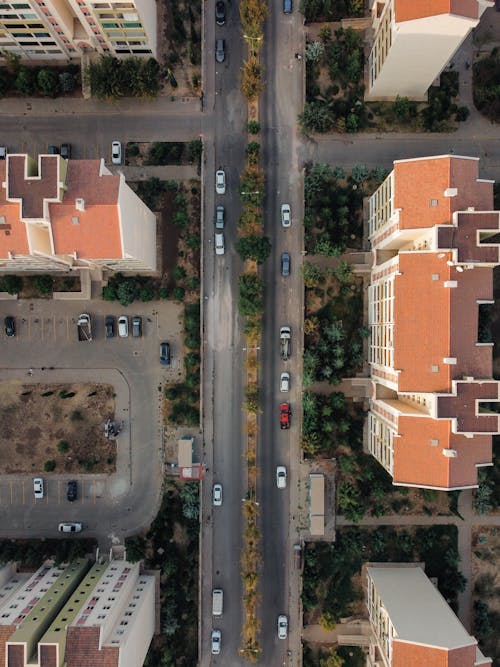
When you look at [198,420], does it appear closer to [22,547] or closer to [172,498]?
[172,498]

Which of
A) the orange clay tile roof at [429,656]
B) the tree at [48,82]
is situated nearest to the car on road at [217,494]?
the orange clay tile roof at [429,656]

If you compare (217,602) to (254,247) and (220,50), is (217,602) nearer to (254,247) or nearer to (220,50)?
(254,247)

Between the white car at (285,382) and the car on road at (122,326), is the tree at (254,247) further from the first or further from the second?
the car on road at (122,326)

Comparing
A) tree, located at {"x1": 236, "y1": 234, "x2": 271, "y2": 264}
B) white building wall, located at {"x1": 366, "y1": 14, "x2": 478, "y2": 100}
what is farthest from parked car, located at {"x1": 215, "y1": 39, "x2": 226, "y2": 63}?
tree, located at {"x1": 236, "y1": 234, "x2": 271, "y2": 264}

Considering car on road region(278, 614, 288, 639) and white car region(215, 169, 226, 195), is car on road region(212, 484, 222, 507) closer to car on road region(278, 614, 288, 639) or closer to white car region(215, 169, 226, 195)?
car on road region(278, 614, 288, 639)

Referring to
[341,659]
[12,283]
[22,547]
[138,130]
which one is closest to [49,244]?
[12,283]

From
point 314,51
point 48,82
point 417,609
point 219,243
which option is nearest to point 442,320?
point 219,243
